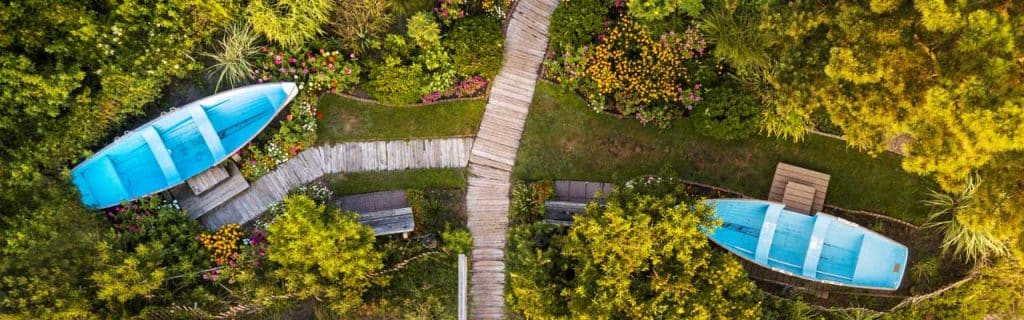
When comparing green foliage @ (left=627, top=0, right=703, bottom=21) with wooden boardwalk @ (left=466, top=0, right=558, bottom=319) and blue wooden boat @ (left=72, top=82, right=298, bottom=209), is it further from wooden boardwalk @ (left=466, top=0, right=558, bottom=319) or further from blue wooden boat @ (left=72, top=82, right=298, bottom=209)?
blue wooden boat @ (left=72, top=82, right=298, bottom=209)

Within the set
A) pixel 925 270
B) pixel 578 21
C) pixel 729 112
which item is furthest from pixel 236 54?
pixel 925 270

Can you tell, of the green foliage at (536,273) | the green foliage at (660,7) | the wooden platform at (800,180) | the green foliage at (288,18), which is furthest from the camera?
the wooden platform at (800,180)

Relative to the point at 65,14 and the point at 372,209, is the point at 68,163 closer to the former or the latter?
the point at 65,14

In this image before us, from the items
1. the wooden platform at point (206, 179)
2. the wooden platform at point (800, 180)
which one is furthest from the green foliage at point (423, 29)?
the wooden platform at point (800, 180)

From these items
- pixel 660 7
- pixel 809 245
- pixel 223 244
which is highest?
pixel 660 7

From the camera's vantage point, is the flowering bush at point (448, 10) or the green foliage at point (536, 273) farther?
the flowering bush at point (448, 10)

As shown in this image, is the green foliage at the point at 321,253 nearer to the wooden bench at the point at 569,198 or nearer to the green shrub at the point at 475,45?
the wooden bench at the point at 569,198

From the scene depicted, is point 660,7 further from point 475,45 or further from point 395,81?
point 395,81
